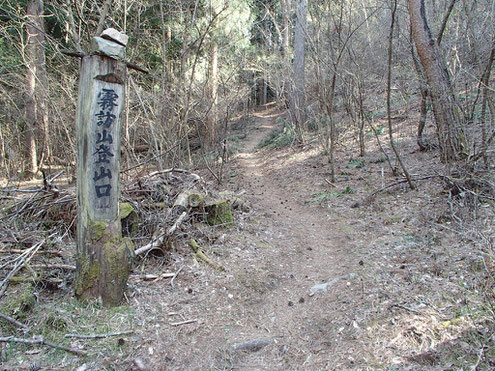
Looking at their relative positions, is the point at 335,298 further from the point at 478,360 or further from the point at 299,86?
the point at 299,86

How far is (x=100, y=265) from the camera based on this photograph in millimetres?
3793

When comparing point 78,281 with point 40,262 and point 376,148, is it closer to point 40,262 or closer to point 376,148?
point 40,262

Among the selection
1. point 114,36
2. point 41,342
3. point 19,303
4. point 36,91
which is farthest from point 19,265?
point 36,91

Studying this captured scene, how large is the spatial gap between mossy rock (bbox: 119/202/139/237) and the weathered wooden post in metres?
1.28

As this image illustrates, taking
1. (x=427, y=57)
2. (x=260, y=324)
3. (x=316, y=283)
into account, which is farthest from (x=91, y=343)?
(x=427, y=57)

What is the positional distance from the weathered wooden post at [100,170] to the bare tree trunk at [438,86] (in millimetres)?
5649

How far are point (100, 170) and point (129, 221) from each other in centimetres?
163

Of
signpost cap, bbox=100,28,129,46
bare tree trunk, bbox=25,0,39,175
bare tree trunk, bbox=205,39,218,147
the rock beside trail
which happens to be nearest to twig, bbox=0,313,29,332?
signpost cap, bbox=100,28,129,46

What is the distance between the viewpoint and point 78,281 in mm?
3805

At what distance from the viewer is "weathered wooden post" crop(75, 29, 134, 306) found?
Answer: 367 cm

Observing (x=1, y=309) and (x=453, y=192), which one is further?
(x=453, y=192)

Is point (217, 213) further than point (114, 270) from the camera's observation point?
Yes

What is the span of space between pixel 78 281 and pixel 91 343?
742 millimetres

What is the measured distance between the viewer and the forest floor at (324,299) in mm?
3188
